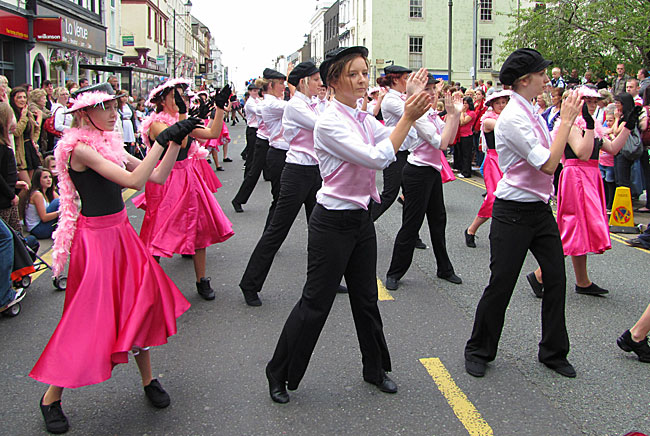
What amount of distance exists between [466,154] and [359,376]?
1238 centimetres

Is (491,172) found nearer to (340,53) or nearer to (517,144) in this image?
(517,144)

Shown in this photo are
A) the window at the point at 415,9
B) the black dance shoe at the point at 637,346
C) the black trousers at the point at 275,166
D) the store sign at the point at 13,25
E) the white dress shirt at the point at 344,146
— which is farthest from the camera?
the window at the point at 415,9

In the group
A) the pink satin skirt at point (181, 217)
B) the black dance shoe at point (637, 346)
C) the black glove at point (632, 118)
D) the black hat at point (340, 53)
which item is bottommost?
the black dance shoe at point (637, 346)

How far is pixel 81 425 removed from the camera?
11.7 ft

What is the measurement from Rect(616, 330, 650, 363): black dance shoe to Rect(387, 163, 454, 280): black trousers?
7.20 feet

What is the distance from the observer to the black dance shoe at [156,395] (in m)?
3.74

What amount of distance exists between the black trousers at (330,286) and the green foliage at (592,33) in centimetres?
1965

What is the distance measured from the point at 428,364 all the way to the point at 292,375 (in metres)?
1.11

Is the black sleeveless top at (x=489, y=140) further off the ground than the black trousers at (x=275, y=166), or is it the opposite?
the black sleeveless top at (x=489, y=140)

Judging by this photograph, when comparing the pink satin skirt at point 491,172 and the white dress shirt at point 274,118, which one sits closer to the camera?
the white dress shirt at point 274,118

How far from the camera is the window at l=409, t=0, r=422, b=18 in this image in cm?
4769

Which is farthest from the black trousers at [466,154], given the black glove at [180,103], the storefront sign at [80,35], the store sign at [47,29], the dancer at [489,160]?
the storefront sign at [80,35]

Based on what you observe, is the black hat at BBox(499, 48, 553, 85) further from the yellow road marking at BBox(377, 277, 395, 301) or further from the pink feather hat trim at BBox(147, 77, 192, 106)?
the pink feather hat trim at BBox(147, 77, 192, 106)

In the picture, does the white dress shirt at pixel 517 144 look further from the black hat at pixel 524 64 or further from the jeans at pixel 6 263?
the jeans at pixel 6 263
